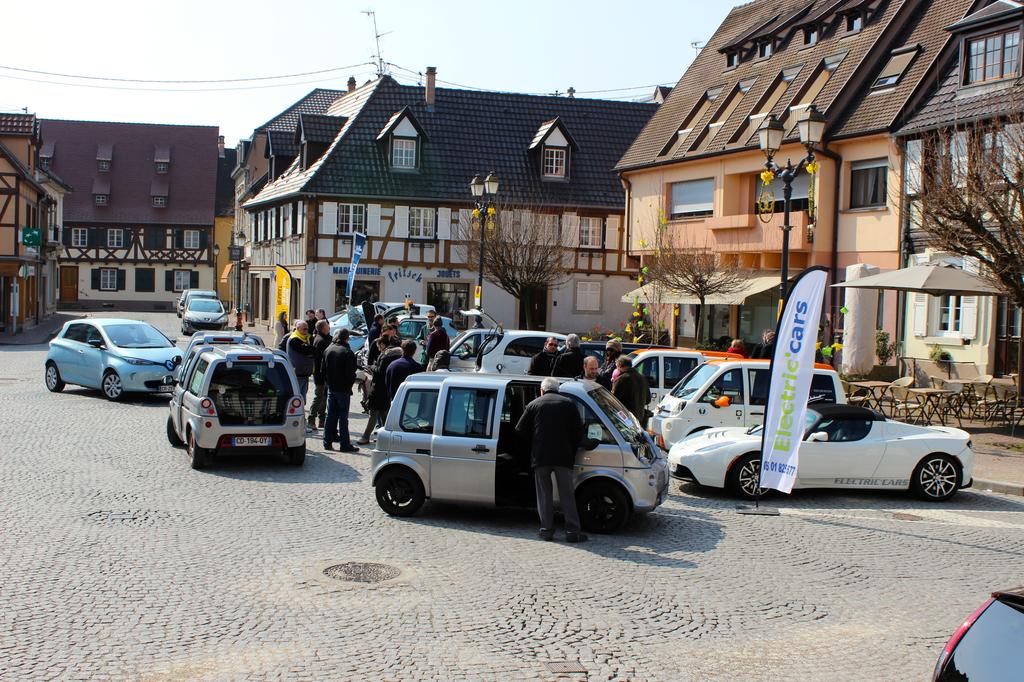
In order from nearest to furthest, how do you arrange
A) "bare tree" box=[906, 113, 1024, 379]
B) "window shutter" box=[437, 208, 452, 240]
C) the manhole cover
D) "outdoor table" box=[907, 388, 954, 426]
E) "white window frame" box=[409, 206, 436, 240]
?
the manhole cover → "bare tree" box=[906, 113, 1024, 379] → "outdoor table" box=[907, 388, 954, 426] → "white window frame" box=[409, 206, 436, 240] → "window shutter" box=[437, 208, 452, 240]

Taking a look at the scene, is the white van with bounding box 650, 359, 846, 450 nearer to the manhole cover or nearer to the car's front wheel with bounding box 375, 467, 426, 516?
the car's front wheel with bounding box 375, 467, 426, 516

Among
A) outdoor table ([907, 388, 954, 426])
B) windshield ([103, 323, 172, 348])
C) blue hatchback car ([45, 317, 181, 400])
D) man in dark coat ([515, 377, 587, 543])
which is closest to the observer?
man in dark coat ([515, 377, 587, 543])

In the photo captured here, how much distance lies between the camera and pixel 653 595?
28.9 feet

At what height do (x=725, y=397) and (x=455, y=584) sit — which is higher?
(x=725, y=397)

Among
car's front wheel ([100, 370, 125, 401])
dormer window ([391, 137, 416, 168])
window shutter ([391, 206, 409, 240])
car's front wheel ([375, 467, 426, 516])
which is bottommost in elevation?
car's front wheel ([375, 467, 426, 516])

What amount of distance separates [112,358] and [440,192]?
23734mm

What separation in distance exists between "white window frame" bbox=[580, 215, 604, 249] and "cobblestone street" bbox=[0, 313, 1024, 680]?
1290 inches

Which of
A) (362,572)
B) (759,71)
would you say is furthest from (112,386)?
(759,71)

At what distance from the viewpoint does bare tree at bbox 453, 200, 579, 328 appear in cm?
3738

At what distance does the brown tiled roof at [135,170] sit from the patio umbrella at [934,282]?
62299mm

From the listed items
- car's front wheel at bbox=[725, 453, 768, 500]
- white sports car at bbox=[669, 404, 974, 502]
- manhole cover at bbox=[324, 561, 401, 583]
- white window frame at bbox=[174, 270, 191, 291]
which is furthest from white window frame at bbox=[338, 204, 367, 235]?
white window frame at bbox=[174, 270, 191, 291]

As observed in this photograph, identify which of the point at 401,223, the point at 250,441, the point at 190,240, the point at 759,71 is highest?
A: the point at 759,71

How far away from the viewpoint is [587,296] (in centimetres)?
4631

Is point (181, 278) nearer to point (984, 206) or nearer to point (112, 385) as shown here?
point (112, 385)
